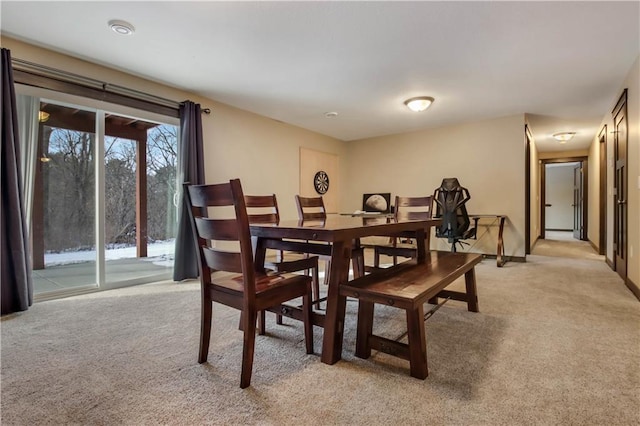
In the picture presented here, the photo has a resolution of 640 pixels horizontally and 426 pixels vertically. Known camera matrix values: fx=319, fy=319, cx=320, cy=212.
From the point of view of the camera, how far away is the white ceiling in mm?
2277

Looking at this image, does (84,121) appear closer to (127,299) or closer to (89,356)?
(127,299)

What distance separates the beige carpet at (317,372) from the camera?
127cm

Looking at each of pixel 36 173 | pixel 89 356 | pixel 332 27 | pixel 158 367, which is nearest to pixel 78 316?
pixel 89 356

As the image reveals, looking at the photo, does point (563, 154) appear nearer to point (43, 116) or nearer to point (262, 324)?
point (262, 324)

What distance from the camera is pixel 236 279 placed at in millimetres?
1748

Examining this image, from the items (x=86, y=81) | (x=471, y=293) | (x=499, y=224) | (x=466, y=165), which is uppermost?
(x=86, y=81)

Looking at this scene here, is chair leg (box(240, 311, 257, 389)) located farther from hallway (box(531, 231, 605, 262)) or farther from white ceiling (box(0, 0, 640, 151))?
hallway (box(531, 231, 605, 262))

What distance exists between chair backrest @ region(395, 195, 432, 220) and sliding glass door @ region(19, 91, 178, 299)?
277cm

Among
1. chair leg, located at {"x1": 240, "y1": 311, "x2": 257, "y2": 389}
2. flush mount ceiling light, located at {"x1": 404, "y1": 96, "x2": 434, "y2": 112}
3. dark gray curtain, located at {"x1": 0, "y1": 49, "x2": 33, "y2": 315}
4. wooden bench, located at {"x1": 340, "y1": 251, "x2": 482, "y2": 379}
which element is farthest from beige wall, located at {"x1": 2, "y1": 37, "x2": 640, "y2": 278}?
chair leg, located at {"x1": 240, "y1": 311, "x2": 257, "y2": 389}

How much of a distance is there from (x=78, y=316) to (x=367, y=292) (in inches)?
90.9

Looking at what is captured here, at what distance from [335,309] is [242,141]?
3496 mm

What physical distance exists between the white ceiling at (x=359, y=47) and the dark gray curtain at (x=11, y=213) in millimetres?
545

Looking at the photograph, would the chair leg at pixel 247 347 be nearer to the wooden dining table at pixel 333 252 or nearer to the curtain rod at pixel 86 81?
the wooden dining table at pixel 333 252

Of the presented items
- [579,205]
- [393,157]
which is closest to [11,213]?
[393,157]
